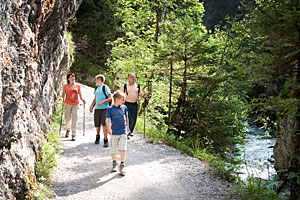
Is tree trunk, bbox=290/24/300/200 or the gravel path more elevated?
tree trunk, bbox=290/24/300/200

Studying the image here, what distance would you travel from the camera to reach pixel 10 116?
3.49 metres

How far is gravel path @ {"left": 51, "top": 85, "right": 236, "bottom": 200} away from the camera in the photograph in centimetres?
507

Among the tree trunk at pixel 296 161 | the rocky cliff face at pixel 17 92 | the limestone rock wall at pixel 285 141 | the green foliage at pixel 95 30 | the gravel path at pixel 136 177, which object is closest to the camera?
the rocky cliff face at pixel 17 92

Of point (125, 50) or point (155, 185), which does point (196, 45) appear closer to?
point (155, 185)

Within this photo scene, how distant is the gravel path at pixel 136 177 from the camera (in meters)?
5.07

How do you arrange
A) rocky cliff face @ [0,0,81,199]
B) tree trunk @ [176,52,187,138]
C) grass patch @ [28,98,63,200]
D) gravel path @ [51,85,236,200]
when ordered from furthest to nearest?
tree trunk @ [176,52,187,138]
gravel path @ [51,85,236,200]
grass patch @ [28,98,63,200]
rocky cliff face @ [0,0,81,199]

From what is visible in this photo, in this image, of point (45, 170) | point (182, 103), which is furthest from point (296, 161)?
point (182, 103)

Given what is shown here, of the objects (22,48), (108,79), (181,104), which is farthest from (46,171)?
(108,79)

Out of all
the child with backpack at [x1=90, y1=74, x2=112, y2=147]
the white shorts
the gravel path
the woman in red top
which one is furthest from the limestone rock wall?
the woman in red top

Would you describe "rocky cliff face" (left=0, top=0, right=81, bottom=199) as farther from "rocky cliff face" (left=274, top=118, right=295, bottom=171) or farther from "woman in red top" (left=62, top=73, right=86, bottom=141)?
"rocky cliff face" (left=274, top=118, right=295, bottom=171)

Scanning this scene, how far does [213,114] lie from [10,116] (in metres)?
7.90

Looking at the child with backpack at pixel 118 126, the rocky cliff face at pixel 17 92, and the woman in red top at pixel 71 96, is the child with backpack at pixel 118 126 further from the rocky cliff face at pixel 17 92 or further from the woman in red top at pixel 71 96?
the woman in red top at pixel 71 96

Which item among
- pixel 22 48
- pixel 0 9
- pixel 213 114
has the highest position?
pixel 0 9

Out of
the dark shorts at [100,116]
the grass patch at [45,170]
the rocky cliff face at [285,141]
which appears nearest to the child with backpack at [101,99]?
the dark shorts at [100,116]
